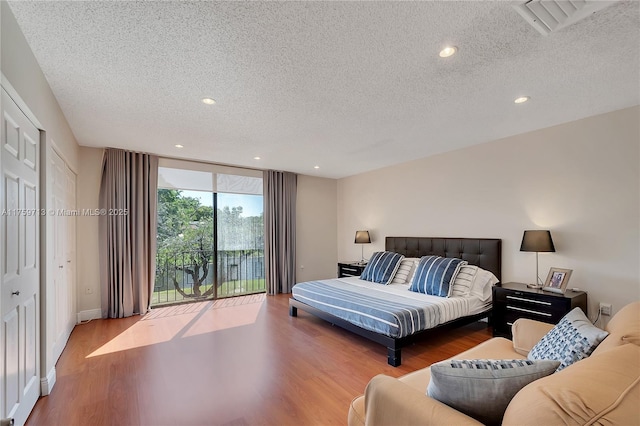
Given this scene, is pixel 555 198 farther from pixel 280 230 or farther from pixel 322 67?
pixel 280 230

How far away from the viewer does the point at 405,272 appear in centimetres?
448

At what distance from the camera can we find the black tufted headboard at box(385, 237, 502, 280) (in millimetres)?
3922

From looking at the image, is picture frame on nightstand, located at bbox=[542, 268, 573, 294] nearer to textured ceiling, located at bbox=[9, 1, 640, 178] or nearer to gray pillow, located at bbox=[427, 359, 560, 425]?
textured ceiling, located at bbox=[9, 1, 640, 178]

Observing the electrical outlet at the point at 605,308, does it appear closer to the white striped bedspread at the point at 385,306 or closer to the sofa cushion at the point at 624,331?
the white striped bedspread at the point at 385,306

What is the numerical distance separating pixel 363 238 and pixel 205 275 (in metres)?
3.03

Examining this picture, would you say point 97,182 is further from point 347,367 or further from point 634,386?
point 634,386

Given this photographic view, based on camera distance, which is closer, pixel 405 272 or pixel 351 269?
pixel 405 272

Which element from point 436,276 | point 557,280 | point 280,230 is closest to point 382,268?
point 436,276

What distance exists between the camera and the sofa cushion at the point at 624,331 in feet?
4.20

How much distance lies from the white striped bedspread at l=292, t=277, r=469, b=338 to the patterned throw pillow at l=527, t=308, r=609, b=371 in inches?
50.0

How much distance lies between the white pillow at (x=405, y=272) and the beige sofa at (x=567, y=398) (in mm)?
2901

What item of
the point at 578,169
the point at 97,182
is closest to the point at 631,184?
the point at 578,169

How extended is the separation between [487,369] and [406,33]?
71.6 inches

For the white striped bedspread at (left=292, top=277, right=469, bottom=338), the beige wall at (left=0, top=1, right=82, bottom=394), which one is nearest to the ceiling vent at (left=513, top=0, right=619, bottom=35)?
the white striped bedspread at (left=292, top=277, right=469, bottom=338)
